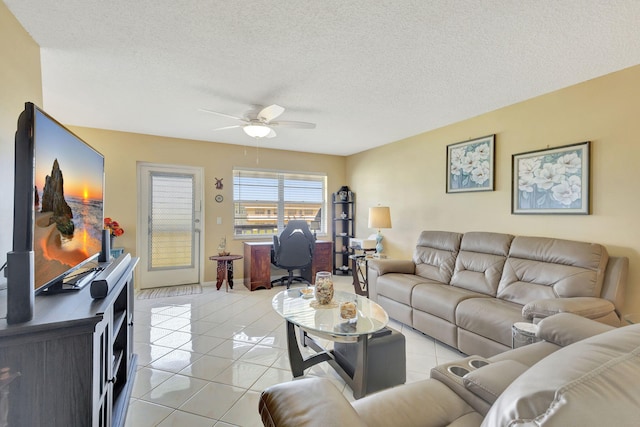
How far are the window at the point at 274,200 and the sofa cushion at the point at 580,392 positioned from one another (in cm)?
480

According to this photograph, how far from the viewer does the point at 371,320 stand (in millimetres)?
1971

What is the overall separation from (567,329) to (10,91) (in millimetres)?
3301

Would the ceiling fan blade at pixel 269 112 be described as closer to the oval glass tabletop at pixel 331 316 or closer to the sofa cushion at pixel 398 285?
the oval glass tabletop at pixel 331 316

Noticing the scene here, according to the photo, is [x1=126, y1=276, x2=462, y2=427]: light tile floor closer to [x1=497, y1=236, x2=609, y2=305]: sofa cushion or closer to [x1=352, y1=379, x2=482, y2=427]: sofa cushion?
[x1=497, y1=236, x2=609, y2=305]: sofa cushion

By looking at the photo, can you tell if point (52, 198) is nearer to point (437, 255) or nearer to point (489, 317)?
point (489, 317)

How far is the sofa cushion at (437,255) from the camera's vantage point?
3197 millimetres

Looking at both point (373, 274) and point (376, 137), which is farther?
point (376, 137)

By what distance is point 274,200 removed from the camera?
5.33 m

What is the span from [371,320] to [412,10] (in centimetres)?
193

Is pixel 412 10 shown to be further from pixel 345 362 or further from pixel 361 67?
pixel 345 362

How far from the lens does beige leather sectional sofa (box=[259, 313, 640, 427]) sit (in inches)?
19.0

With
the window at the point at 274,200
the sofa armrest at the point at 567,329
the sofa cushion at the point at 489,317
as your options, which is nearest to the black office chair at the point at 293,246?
the window at the point at 274,200

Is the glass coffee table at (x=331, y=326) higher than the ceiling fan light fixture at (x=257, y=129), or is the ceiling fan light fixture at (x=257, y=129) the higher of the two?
the ceiling fan light fixture at (x=257, y=129)

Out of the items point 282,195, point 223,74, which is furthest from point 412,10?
point 282,195
